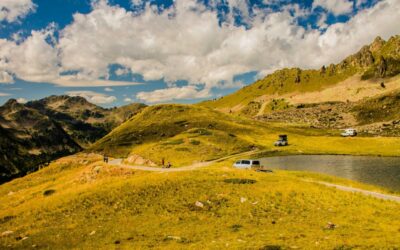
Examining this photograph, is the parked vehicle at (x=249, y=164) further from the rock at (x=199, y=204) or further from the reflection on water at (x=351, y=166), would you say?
the rock at (x=199, y=204)

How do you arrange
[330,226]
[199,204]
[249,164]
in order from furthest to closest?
[249,164] → [199,204] → [330,226]

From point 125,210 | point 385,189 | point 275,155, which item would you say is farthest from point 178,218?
point 275,155

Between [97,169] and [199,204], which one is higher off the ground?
[97,169]

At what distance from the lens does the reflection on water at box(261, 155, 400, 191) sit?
66.7m

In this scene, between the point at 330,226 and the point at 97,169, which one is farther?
the point at 97,169

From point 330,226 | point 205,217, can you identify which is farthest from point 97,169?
point 330,226

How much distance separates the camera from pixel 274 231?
104ft

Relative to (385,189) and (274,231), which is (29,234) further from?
(385,189)

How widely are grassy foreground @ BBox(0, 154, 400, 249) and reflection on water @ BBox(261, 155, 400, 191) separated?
23.3 meters

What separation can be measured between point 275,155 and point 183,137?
4681 centimetres

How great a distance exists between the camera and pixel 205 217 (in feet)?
128

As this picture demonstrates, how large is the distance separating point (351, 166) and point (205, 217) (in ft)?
193

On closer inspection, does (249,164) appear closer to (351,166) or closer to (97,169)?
(351,166)

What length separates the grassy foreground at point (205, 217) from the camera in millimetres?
29469
